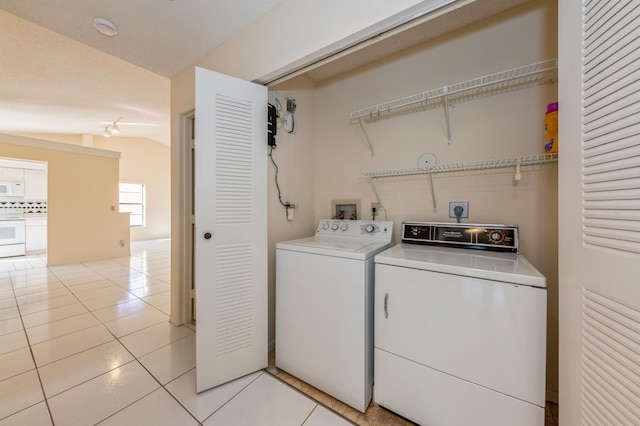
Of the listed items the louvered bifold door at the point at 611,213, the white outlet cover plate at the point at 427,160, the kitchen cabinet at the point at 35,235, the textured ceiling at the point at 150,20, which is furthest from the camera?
the kitchen cabinet at the point at 35,235

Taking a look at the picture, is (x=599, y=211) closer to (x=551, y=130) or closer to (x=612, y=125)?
(x=612, y=125)

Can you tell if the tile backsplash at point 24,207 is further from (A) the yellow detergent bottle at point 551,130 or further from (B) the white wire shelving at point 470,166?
(A) the yellow detergent bottle at point 551,130

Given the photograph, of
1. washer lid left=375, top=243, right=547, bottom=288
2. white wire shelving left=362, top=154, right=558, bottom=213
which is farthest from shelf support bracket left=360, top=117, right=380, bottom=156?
washer lid left=375, top=243, right=547, bottom=288

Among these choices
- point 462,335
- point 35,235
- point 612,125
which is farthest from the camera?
point 35,235

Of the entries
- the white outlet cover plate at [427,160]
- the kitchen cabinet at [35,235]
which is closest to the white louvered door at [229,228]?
the white outlet cover plate at [427,160]

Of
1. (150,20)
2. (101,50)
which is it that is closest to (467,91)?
(150,20)

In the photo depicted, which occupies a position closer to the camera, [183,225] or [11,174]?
[183,225]

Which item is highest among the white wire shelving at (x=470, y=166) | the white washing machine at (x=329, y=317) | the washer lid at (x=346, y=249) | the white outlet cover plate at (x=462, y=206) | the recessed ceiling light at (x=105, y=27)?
the recessed ceiling light at (x=105, y=27)

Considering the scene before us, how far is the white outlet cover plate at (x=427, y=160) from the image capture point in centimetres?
165

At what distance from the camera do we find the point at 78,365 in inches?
63.3

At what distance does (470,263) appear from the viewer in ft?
3.59

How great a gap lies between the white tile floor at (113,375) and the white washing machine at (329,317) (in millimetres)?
148

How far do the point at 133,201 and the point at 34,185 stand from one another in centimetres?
194

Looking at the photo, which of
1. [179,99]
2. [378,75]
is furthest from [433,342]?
[179,99]
